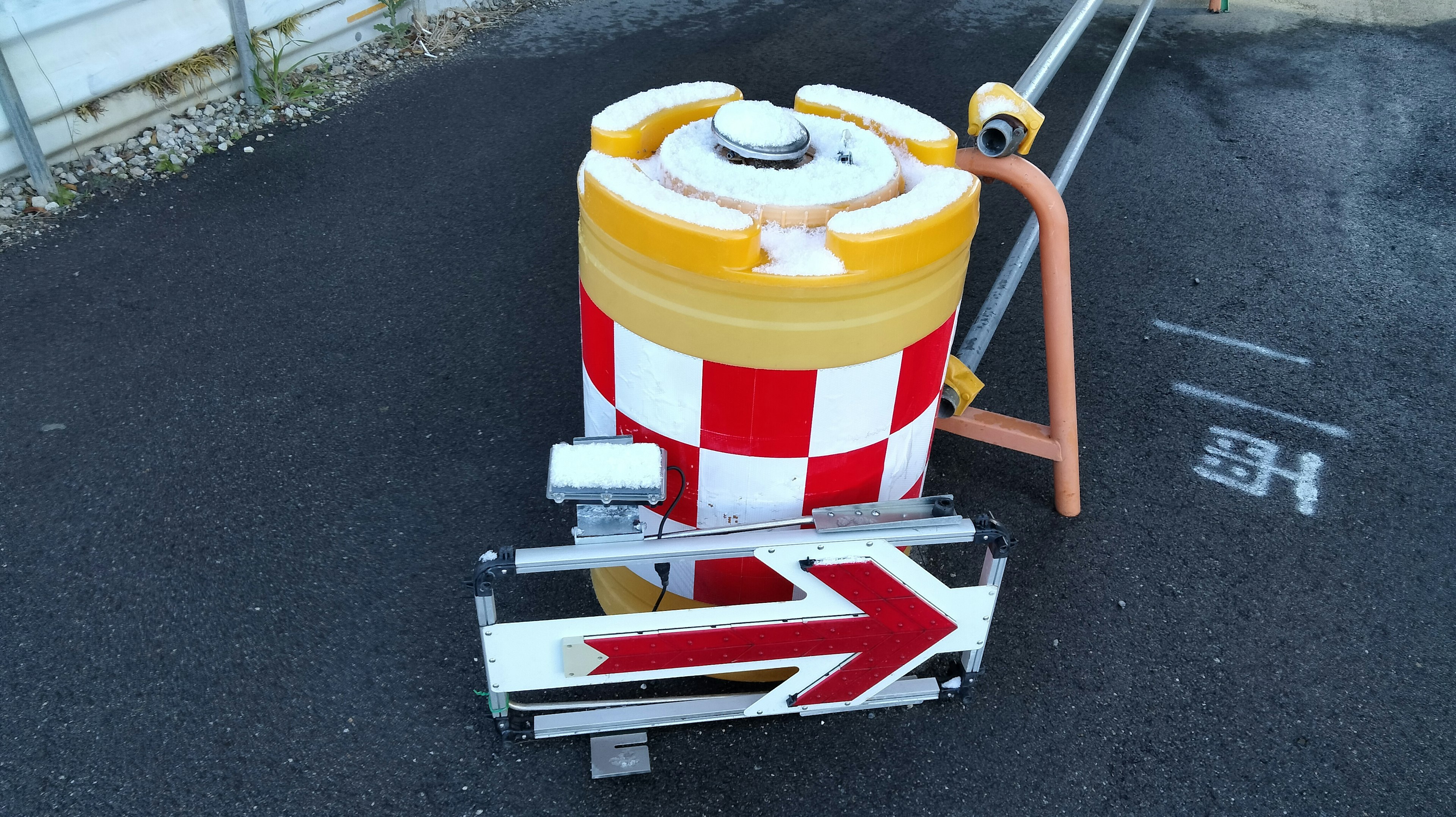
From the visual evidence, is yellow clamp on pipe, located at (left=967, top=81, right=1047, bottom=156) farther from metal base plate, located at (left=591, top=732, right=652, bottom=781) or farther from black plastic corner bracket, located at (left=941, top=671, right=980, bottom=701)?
metal base plate, located at (left=591, top=732, right=652, bottom=781)

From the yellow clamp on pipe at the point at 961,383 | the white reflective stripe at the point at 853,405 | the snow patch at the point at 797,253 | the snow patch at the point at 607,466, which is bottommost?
the yellow clamp on pipe at the point at 961,383

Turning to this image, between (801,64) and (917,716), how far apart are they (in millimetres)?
3732

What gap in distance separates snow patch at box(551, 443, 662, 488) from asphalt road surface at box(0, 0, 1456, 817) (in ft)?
1.98

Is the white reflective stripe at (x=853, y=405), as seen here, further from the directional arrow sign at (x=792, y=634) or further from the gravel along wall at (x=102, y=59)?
the gravel along wall at (x=102, y=59)

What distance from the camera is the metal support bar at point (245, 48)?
13.1 ft

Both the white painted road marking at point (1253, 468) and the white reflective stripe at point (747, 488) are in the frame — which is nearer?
the white reflective stripe at point (747, 488)

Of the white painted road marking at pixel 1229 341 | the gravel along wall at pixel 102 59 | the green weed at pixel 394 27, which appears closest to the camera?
the white painted road marking at pixel 1229 341

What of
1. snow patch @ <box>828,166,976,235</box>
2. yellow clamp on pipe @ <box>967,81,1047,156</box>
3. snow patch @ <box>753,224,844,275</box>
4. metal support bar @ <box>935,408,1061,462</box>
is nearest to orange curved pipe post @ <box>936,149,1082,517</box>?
metal support bar @ <box>935,408,1061,462</box>

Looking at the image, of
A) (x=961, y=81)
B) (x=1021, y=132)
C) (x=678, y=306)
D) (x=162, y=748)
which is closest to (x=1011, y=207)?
(x=961, y=81)

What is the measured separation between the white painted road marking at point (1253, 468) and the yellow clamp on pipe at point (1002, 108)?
1264 mm

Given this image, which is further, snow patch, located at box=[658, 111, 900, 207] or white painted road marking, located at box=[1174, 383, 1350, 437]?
white painted road marking, located at box=[1174, 383, 1350, 437]

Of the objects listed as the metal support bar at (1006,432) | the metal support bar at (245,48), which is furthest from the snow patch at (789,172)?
the metal support bar at (245,48)

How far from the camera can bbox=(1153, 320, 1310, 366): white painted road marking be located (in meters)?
3.23

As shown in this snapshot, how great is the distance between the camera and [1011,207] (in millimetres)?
3994
